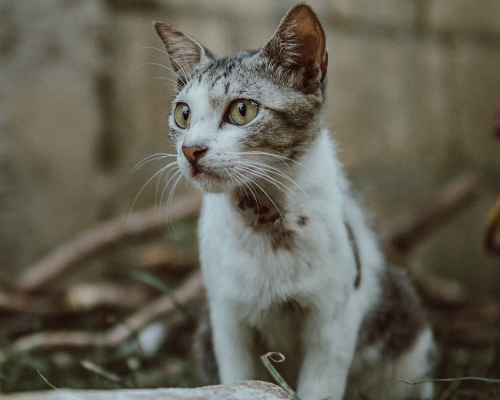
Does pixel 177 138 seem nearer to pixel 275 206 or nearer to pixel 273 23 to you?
pixel 275 206

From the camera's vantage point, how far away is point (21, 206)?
2.89 meters

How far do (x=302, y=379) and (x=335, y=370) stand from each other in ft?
0.35

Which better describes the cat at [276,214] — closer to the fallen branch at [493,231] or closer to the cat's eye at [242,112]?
the cat's eye at [242,112]

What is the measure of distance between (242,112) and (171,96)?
56.2 inches

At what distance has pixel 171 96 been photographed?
2641 mm

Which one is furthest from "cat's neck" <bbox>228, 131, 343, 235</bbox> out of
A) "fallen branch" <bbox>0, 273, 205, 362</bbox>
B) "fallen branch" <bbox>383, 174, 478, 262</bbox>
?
"fallen branch" <bbox>383, 174, 478, 262</bbox>

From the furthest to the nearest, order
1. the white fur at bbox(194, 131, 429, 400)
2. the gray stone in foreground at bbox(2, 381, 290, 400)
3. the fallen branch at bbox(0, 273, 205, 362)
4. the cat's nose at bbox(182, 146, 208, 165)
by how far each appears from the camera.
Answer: the fallen branch at bbox(0, 273, 205, 362), the white fur at bbox(194, 131, 429, 400), the cat's nose at bbox(182, 146, 208, 165), the gray stone in foreground at bbox(2, 381, 290, 400)

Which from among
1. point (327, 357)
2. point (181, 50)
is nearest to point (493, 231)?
point (327, 357)

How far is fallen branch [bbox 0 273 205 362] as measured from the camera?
6.46ft

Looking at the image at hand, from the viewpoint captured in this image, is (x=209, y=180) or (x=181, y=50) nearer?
(x=209, y=180)

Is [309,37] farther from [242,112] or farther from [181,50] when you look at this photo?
[181,50]

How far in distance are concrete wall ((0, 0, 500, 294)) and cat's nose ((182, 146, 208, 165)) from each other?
1717 mm

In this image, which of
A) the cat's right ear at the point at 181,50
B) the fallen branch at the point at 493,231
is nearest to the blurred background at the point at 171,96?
the cat's right ear at the point at 181,50

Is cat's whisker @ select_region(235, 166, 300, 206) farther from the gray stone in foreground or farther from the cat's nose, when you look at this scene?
the gray stone in foreground
